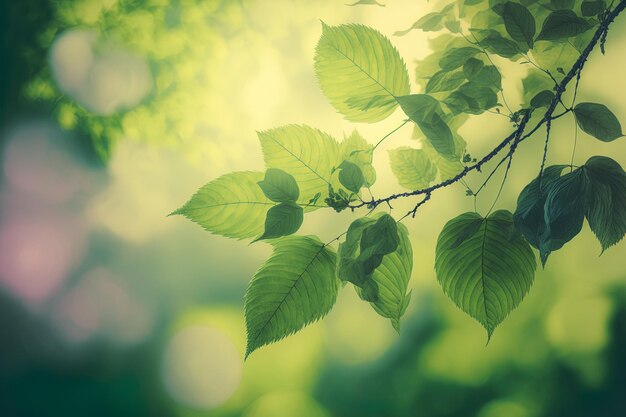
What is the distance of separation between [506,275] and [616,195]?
8 centimetres

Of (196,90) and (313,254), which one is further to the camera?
(196,90)

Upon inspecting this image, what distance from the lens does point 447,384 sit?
1.32 meters

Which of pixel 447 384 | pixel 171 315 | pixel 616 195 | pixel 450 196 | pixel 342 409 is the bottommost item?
pixel 447 384

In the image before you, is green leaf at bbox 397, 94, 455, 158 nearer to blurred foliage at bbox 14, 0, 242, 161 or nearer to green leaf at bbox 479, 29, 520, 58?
green leaf at bbox 479, 29, 520, 58

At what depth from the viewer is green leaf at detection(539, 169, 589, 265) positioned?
0.25 m

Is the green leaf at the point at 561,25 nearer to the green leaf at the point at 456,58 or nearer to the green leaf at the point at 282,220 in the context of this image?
the green leaf at the point at 456,58

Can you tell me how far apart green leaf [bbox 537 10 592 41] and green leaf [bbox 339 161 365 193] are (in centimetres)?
14

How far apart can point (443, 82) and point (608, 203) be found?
0.43 feet

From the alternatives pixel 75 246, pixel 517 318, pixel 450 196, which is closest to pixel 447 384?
pixel 517 318

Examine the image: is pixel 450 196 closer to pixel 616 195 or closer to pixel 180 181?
pixel 180 181

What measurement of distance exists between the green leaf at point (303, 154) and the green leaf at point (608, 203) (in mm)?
162

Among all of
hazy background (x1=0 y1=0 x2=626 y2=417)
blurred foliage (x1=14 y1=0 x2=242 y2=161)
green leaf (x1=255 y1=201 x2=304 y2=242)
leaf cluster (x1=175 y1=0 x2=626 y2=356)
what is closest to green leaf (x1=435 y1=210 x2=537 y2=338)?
leaf cluster (x1=175 y1=0 x2=626 y2=356)

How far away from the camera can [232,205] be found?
0.31 meters

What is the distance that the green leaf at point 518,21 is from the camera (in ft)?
1.00
